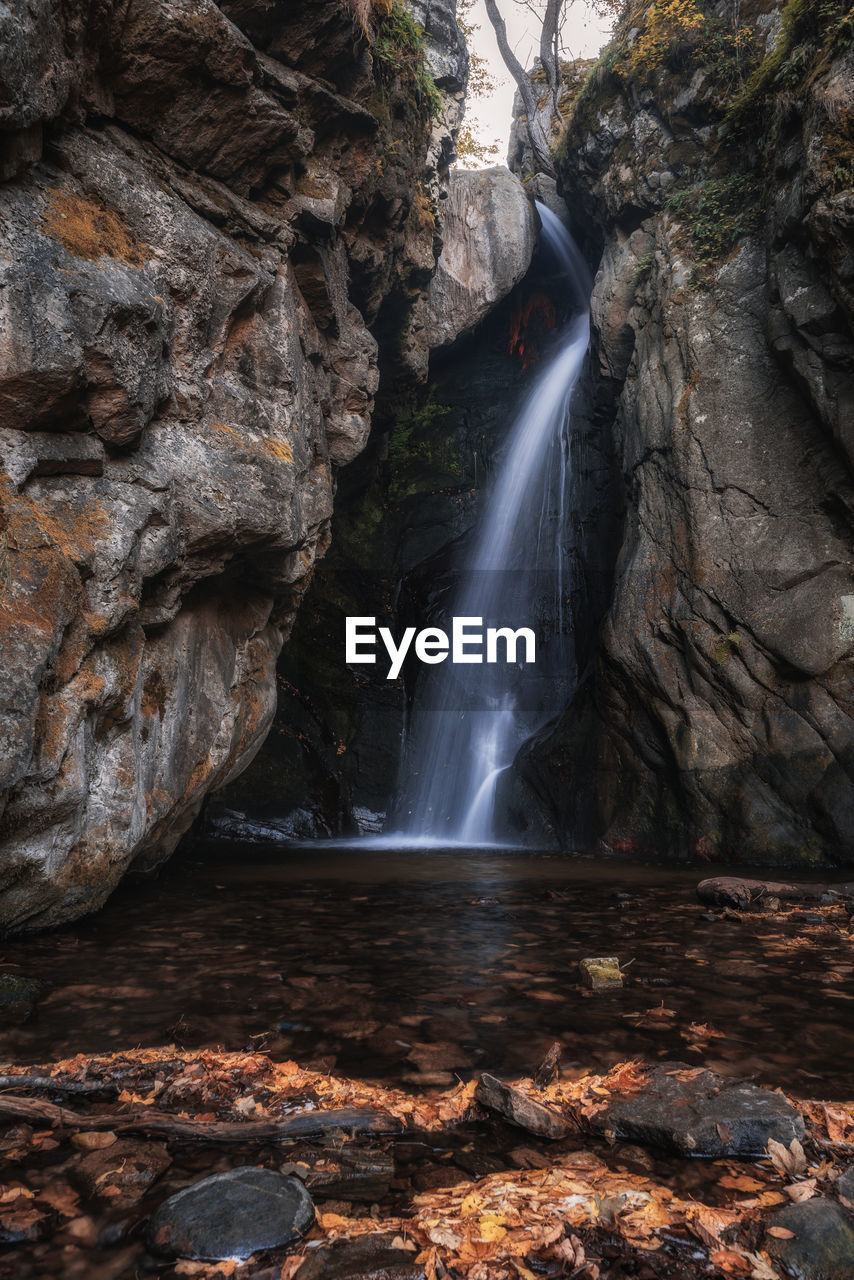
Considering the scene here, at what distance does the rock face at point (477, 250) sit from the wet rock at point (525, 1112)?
16.1 m

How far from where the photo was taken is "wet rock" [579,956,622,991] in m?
4.10

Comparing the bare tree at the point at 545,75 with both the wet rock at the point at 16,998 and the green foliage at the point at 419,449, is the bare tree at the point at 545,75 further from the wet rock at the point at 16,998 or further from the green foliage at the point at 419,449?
the wet rock at the point at 16,998

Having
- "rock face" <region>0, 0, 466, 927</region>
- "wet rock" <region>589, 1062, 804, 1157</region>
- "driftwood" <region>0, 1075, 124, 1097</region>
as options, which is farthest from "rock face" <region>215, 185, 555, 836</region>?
"wet rock" <region>589, 1062, 804, 1157</region>

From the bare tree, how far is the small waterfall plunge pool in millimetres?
20371

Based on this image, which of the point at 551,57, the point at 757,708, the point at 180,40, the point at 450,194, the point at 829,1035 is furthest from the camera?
the point at 551,57

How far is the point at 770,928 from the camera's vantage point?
5.57m

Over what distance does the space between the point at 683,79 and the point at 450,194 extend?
19.5ft

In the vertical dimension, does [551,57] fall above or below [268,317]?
above

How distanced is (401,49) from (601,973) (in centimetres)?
1268

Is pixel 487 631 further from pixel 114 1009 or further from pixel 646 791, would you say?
pixel 114 1009

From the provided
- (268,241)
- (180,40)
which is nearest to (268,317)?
(268,241)

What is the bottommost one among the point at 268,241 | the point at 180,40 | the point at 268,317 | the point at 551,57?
the point at 268,317

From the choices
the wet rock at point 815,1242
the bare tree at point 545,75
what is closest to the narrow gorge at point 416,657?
the wet rock at point 815,1242

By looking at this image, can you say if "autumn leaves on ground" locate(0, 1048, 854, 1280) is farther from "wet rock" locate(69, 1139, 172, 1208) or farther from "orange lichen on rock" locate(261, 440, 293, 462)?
"orange lichen on rock" locate(261, 440, 293, 462)
